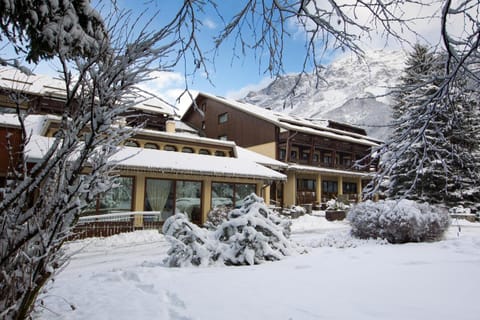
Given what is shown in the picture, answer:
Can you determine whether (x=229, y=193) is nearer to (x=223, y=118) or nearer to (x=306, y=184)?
(x=306, y=184)

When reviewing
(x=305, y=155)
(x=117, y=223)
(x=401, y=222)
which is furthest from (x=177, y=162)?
(x=305, y=155)

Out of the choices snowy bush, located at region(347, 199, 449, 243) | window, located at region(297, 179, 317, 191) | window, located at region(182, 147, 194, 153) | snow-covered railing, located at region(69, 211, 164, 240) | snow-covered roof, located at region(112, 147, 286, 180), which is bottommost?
snow-covered railing, located at region(69, 211, 164, 240)

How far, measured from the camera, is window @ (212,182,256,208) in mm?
15664

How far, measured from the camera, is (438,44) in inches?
121

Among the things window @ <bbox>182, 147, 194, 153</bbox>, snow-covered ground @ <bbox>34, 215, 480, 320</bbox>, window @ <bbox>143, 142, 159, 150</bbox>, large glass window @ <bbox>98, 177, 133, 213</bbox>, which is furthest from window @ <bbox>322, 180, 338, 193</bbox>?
snow-covered ground @ <bbox>34, 215, 480, 320</bbox>

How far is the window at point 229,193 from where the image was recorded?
617 inches

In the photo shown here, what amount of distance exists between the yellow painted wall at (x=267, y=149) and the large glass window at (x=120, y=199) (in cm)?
1340

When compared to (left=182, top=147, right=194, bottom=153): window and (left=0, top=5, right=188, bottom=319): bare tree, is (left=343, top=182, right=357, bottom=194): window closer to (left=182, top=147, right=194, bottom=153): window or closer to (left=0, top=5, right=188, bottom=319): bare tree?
(left=182, top=147, right=194, bottom=153): window

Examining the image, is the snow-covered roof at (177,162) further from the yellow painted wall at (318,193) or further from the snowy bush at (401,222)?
the yellow painted wall at (318,193)

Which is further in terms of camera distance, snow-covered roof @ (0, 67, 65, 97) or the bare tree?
snow-covered roof @ (0, 67, 65, 97)

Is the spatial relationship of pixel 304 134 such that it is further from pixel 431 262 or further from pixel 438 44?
pixel 438 44

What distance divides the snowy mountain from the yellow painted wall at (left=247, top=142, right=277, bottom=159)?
138 inches

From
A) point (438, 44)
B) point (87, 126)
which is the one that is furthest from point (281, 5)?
point (87, 126)

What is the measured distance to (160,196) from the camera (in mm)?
14195
